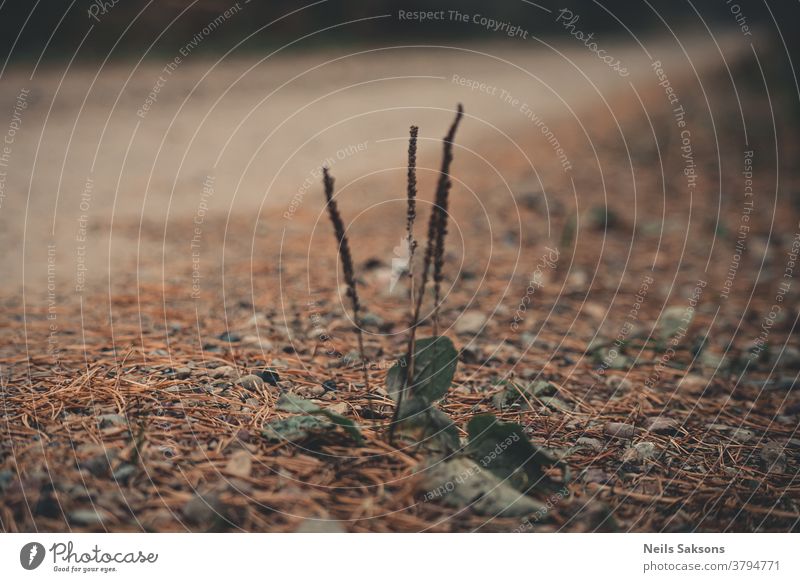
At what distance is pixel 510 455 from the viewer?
1.99m

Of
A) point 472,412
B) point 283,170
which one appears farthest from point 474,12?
point 472,412

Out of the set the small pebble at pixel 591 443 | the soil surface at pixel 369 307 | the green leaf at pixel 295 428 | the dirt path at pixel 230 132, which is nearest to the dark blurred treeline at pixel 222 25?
the dirt path at pixel 230 132

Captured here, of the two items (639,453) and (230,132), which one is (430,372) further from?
(230,132)

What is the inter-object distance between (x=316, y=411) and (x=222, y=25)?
10.4 metres

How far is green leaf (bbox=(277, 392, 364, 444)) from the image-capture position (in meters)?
2.00

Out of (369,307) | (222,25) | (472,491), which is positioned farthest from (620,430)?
(222,25)

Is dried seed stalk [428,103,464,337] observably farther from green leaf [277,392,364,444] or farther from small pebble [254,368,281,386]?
small pebble [254,368,281,386]

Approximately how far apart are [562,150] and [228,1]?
24.5ft

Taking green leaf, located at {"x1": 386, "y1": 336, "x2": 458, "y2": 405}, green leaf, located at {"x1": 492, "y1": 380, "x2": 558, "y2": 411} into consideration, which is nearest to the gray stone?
green leaf, located at {"x1": 492, "y1": 380, "x2": 558, "y2": 411}

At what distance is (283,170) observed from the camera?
633 cm

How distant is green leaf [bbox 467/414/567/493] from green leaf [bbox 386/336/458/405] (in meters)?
0.18

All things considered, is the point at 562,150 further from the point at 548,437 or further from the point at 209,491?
the point at 209,491

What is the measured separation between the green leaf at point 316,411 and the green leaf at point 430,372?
0.19 metres

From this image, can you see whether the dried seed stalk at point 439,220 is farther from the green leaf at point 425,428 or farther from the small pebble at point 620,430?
the small pebble at point 620,430
